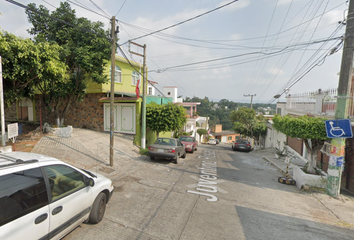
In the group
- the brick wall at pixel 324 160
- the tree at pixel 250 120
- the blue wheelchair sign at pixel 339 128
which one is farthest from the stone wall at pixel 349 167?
the tree at pixel 250 120

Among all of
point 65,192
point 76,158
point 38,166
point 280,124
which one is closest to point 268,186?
point 280,124

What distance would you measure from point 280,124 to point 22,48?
11.4 meters

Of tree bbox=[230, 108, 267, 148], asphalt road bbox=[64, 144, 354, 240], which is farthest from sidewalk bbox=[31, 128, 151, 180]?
tree bbox=[230, 108, 267, 148]

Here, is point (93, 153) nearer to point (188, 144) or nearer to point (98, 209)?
point (98, 209)

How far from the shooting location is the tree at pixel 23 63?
7734 millimetres

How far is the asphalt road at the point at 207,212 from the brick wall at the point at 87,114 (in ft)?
31.4

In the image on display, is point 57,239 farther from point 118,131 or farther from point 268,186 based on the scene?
point 118,131

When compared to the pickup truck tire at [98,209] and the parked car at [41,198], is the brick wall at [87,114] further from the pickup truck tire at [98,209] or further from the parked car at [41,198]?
the parked car at [41,198]

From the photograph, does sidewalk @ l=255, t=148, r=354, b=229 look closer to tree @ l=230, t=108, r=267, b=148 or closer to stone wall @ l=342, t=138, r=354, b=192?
stone wall @ l=342, t=138, r=354, b=192

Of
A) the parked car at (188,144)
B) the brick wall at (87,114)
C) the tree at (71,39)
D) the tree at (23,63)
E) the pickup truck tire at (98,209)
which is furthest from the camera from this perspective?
the brick wall at (87,114)

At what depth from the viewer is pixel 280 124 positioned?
29.1ft

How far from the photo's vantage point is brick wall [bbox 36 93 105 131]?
15.9m

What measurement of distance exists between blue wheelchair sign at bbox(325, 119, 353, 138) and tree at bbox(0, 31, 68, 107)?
37.4ft

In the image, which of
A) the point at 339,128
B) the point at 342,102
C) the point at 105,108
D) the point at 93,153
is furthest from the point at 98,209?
the point at 105,108
